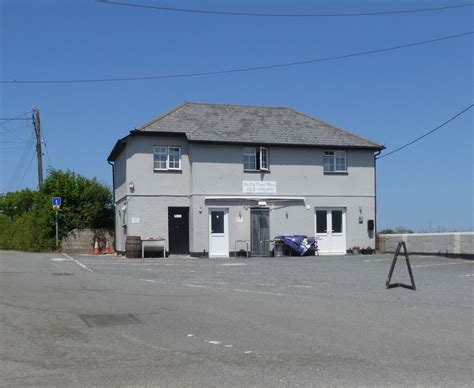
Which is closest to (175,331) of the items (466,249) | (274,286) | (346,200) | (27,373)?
(27,373)

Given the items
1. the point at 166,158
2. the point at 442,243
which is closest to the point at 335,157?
the point at 442,243

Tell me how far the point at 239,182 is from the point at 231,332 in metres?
20.1

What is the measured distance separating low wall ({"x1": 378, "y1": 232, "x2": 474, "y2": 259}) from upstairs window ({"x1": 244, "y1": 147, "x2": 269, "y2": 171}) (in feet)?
24.0

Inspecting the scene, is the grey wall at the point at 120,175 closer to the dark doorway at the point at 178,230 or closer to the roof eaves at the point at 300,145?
the dark doorway at the point at 178,230

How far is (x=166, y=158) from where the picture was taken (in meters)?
28.9

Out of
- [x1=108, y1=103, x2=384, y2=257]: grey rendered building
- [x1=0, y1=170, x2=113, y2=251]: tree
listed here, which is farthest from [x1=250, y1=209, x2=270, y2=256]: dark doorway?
[x1=0, y1=170, x2=113, y2=251]: tree

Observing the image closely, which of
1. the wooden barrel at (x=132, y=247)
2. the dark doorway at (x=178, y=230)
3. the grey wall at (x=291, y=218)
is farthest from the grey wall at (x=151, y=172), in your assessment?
the wooden barrel at (x=132, y=247)

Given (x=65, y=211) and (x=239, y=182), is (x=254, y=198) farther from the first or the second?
(x=65, y=211)

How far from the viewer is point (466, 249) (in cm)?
2442

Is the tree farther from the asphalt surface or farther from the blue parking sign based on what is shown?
the asphalt surface

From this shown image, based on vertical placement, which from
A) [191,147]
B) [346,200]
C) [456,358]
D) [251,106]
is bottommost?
[456,358]

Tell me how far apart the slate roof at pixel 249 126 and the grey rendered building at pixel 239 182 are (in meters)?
0.05

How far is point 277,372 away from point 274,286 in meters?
8.24

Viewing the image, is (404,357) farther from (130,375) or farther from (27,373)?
(27,373)
